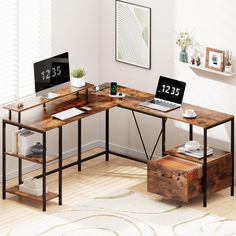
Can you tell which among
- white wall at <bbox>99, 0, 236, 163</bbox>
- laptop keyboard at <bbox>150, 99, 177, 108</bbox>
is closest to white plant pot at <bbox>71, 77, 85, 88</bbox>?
laptop keyboard at <bbox>150, 99, 177, 108</bbox>

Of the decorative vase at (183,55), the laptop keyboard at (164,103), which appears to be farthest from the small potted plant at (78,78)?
the decorative vase at (183,55)

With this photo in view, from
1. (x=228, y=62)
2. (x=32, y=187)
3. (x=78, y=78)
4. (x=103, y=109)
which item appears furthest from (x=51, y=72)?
(x=228, y=62)

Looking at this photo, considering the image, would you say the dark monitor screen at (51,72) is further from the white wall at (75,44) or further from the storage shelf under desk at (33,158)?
the storage shelf under desk at (33,158)

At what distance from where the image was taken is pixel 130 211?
7.77 meters

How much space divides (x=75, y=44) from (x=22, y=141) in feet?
5.07

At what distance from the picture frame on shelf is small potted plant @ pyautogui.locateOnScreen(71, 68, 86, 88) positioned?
3.77 feet

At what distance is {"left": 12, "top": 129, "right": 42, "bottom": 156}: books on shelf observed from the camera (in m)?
7.82

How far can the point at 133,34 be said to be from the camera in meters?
8.88

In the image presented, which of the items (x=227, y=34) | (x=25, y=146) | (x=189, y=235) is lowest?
(x=189, y=235)

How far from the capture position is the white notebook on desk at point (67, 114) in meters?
7.93

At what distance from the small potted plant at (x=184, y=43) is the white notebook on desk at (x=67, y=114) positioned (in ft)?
3.72

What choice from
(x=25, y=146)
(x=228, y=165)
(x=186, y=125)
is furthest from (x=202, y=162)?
(x=25, y=146)

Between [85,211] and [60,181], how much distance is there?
0.34 m

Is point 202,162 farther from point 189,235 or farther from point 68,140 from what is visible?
point 68,140
